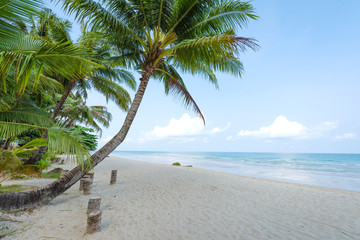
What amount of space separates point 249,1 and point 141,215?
6.46 metres

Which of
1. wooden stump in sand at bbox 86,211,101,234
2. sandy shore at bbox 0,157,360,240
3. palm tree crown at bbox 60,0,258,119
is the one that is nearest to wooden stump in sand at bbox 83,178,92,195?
Answer: sandy shore at bbox 0,157,360,240

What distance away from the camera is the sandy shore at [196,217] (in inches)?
125

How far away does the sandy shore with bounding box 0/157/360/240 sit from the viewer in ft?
10.4

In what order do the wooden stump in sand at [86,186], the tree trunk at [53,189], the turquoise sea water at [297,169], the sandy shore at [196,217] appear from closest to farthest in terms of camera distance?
1. the sandy shore at [196,217]
2. the tree trunk at [53,189]
3. the wooden stump in sand at [86,186]
4. the turquoise sea water at [297,169]

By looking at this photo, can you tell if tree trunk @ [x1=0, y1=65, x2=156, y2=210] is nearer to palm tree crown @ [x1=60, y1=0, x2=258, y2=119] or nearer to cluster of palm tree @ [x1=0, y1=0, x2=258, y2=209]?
cluster of palm tree @ [x1=0, y1=0, x2=258, y2=209]

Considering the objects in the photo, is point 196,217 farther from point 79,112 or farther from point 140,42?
point 79,112

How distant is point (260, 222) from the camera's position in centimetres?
378

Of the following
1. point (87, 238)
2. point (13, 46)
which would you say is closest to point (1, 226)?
point (87, 238)

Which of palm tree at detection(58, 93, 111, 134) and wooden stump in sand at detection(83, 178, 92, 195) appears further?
palm tree at detection(58, 93, 111, 134)

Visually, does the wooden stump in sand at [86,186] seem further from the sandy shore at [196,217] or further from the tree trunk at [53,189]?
the tree trunk at [53,189]

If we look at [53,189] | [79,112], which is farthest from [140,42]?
[79,112]

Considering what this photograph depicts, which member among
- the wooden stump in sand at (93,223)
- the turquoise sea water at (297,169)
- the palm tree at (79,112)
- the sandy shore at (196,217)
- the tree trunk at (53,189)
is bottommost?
the turquoise sea water at (297,169)

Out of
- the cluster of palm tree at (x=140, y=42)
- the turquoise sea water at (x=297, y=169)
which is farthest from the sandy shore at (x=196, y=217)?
the turquoise sea water at (x=297, y=169)

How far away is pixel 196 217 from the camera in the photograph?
12.8 feet
